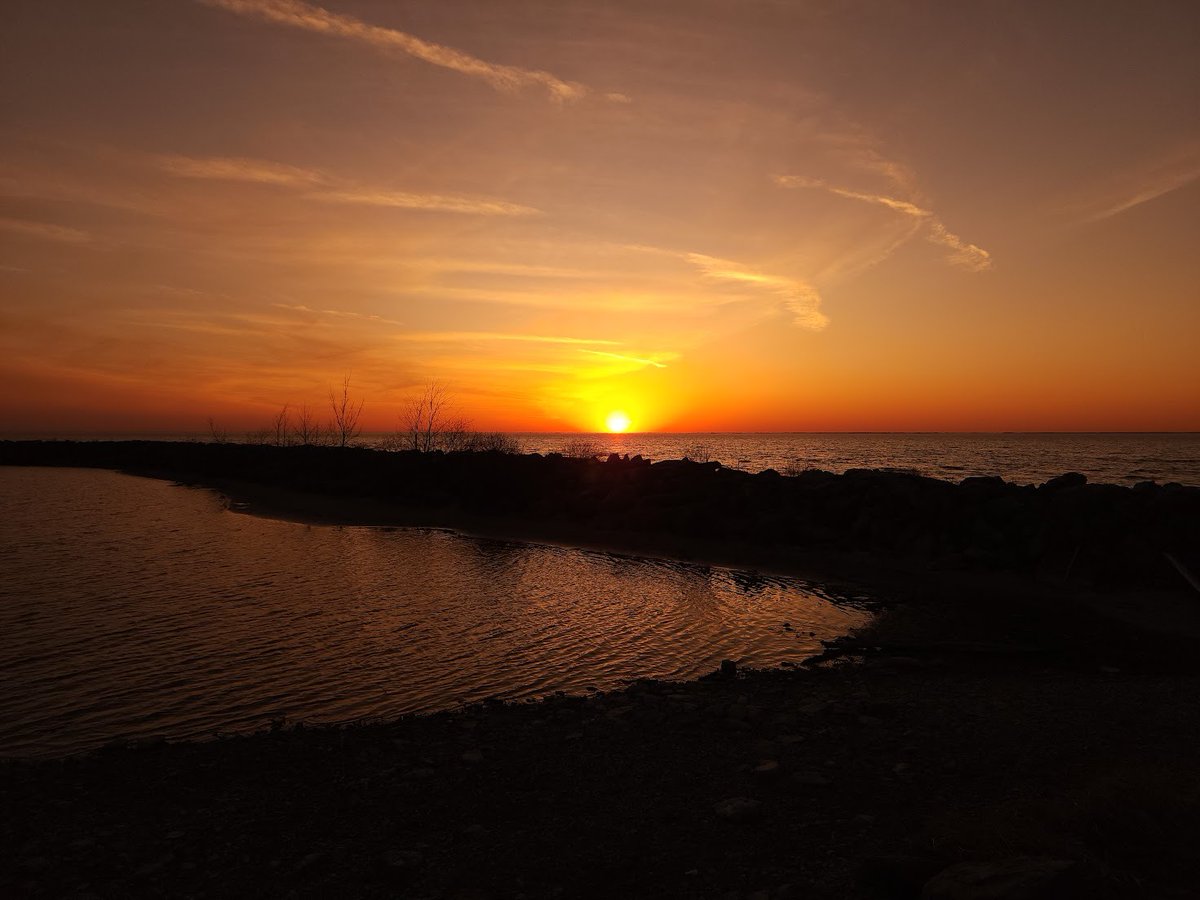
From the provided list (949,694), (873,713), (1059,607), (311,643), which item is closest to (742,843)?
(873,713)

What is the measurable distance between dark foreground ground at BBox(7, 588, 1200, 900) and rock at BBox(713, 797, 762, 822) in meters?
0.02

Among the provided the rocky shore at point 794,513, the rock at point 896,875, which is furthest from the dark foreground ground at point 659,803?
the rocky shore at point 794,513

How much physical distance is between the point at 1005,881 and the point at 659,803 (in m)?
3.18

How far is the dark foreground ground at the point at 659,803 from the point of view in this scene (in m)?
5.33

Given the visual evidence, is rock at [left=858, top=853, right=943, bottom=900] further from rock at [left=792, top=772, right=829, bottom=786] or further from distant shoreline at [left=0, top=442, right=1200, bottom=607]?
distant shoreline at [left=0, top=442, right=1200, bottom=607]

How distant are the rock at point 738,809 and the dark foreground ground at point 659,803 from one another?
0.08 ft

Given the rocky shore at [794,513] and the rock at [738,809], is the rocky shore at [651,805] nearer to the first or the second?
the rock at [738,809]

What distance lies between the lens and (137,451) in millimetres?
76062

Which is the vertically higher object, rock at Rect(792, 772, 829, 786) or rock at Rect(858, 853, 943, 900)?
rock at Rect(858, 853, 943, 900)

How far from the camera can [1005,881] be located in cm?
439

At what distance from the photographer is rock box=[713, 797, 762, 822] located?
250 inches

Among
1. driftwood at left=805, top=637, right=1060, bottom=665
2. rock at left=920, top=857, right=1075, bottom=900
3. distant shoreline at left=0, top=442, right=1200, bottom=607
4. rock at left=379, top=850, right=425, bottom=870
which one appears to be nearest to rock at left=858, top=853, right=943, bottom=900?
rock at left=920, top=857, right=1075, bottom=900

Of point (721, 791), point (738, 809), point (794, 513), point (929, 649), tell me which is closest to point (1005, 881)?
point (738, 809)

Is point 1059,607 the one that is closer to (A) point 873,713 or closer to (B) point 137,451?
(A) point 873,713
